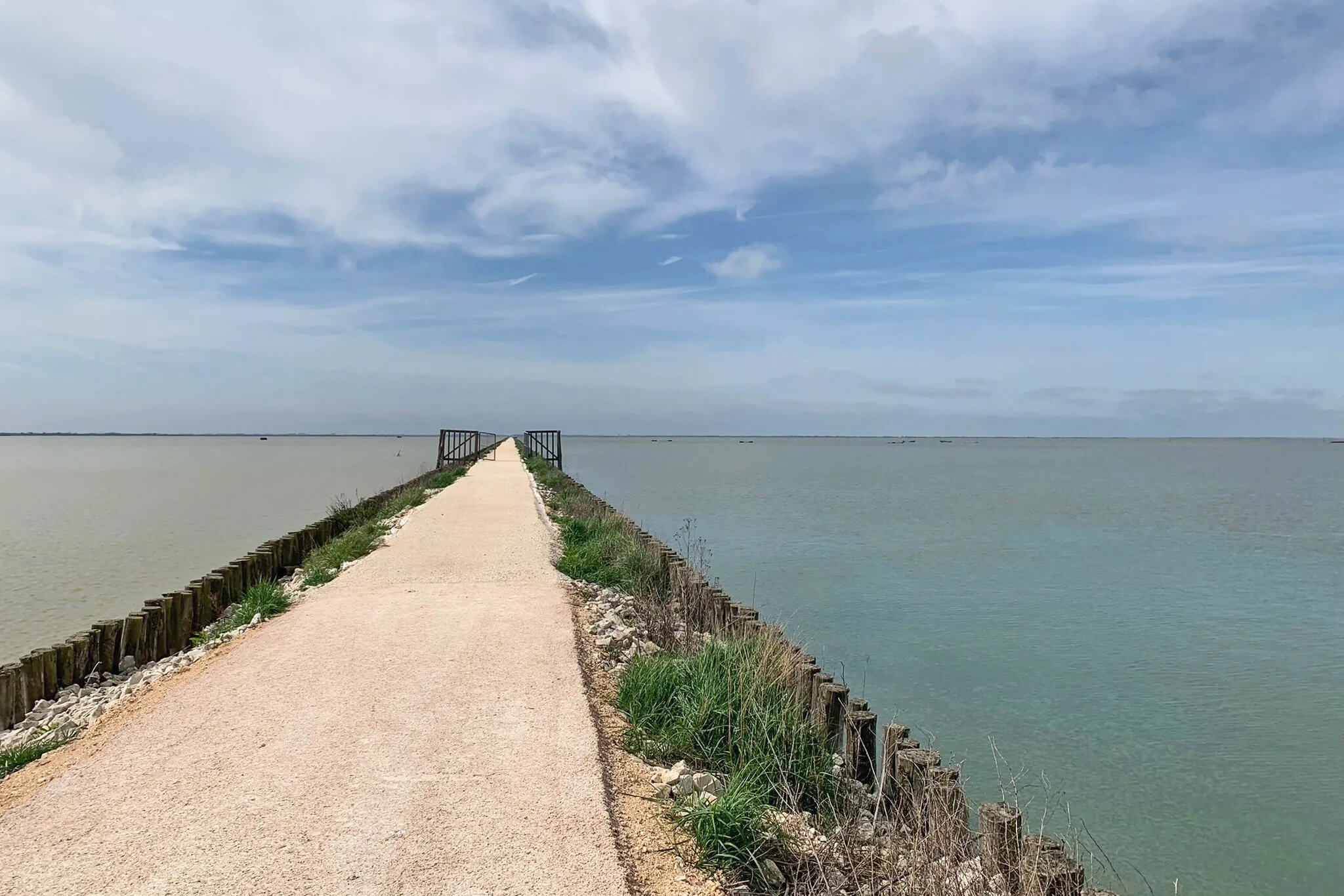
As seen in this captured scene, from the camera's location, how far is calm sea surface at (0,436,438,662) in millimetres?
15203

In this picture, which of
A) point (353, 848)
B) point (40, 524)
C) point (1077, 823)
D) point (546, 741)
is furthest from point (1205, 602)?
point (40, 524)

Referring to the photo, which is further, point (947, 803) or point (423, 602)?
point (423, 602)

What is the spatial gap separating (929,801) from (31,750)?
5717 millimetres

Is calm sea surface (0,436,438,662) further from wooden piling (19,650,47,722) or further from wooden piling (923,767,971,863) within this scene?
wooden piling (923,767,971,863)

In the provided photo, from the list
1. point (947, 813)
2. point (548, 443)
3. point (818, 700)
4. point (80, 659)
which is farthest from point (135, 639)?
point (548, 443)

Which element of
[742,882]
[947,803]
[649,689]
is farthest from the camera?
[649,689]

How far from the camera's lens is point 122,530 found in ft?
85.9

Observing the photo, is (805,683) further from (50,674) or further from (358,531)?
(358,531)

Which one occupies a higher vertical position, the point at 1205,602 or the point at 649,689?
the point at 649,689

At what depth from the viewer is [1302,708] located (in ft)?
35.6

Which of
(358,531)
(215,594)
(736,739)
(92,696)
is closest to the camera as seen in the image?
(736,739)

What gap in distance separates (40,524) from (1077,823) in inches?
1188

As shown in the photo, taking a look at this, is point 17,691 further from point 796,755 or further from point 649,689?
point 796,755

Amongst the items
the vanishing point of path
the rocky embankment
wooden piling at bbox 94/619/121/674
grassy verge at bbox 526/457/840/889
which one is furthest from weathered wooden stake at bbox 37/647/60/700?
the rocky embankment
